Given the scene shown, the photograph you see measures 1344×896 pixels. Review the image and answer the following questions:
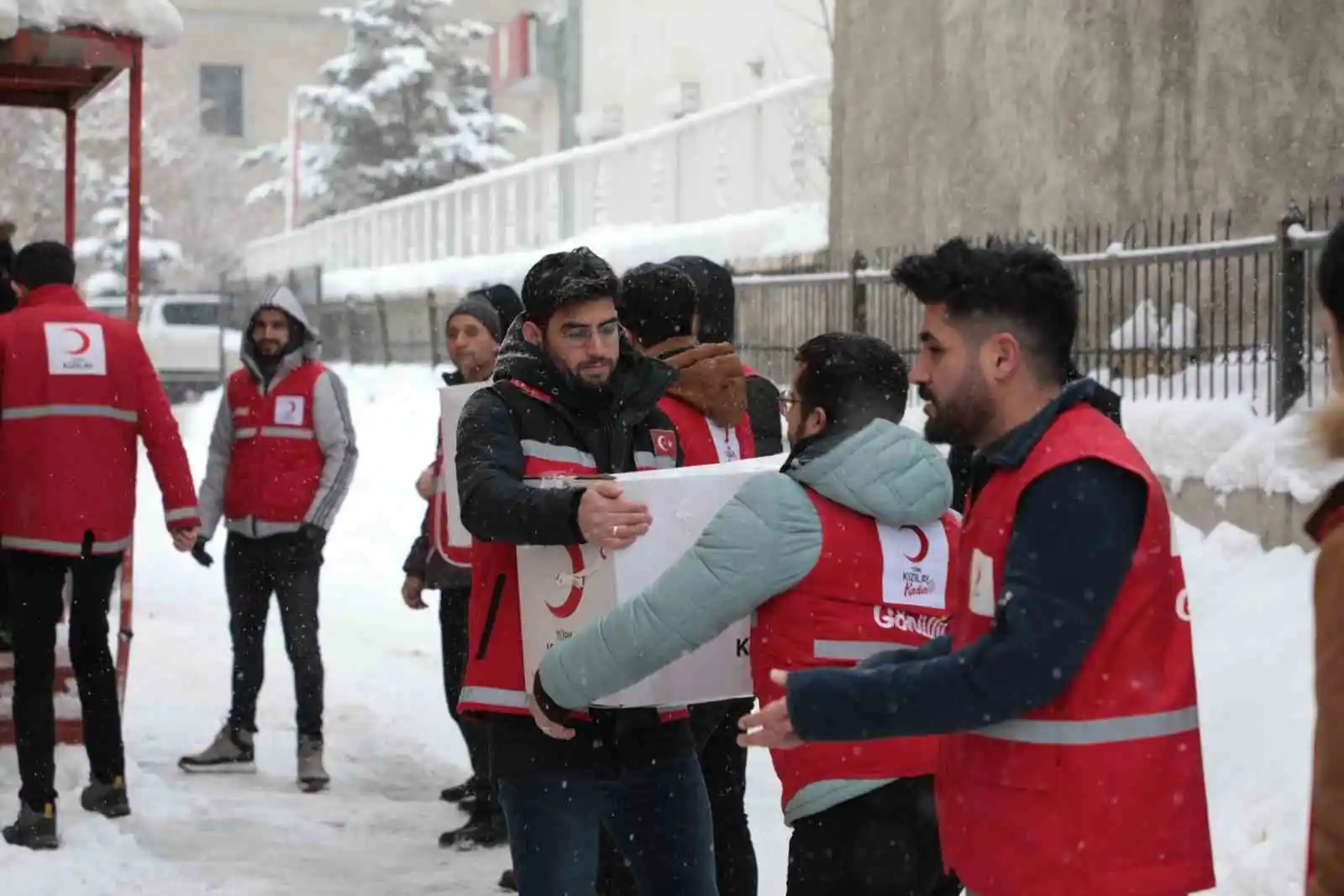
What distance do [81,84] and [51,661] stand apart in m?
3.73

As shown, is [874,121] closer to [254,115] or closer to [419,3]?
[419,3]

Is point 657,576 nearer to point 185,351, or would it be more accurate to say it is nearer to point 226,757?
point 226,757

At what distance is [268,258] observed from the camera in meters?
51.0

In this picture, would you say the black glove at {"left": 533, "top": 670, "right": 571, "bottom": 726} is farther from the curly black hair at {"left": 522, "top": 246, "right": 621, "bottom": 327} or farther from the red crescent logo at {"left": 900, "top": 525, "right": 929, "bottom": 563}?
the curly black hair at {"left": 522, "top": 246, "right": 621, "bottom": 327}

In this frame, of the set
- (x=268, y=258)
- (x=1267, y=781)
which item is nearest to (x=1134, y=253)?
(x=1267, y=781)

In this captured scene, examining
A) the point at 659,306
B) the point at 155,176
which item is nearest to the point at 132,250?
the point at 659,306

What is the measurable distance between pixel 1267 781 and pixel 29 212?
3596 centimetres

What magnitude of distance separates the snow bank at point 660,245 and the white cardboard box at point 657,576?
43.8 feet

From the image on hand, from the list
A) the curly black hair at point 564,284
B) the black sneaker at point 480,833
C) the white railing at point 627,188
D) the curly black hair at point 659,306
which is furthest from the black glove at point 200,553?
the white railing at point 627,188

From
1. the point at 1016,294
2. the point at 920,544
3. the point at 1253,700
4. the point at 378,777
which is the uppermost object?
the point at 1016,294

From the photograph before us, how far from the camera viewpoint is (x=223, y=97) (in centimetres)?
6631

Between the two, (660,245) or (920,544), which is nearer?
(920,544)

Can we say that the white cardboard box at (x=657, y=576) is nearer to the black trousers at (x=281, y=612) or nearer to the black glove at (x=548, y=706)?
the black glove at (x=548, y=706)

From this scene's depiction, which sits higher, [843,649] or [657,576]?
[657,576]
